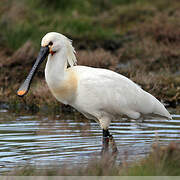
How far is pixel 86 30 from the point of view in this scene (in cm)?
1733

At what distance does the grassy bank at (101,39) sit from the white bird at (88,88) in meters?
2.92

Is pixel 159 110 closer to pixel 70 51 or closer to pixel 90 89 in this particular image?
pixel 90 89

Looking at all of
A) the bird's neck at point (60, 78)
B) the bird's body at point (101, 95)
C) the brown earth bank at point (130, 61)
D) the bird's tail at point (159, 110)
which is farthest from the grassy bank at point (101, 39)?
the bird's neck at point (60, 78)

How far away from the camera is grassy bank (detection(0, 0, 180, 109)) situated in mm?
11609

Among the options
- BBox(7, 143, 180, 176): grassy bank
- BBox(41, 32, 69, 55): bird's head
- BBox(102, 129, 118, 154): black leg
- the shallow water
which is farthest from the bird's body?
BBox(7, 143, 180, 176): grassy bank

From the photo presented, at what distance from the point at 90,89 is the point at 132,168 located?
243 cm

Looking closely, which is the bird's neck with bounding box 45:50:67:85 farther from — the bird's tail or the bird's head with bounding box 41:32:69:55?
the bird's tail

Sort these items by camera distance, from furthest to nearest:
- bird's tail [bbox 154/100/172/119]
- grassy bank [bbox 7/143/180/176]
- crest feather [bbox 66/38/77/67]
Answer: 1. bird's tail [bbox 154/100/172/119]
2. crest feather [bbox 66/38/77/67]
3. grassy bank [bbox 7/143/180/176]

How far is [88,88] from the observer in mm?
7672

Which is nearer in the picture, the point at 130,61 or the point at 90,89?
the point at 90,89

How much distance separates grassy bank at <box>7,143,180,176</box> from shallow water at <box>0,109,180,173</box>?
0.78 m

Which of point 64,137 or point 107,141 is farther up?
point 107,141

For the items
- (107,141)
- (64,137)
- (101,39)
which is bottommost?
(101,39)

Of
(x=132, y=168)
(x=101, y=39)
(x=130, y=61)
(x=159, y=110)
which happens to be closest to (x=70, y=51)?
(x=159, y=110)
